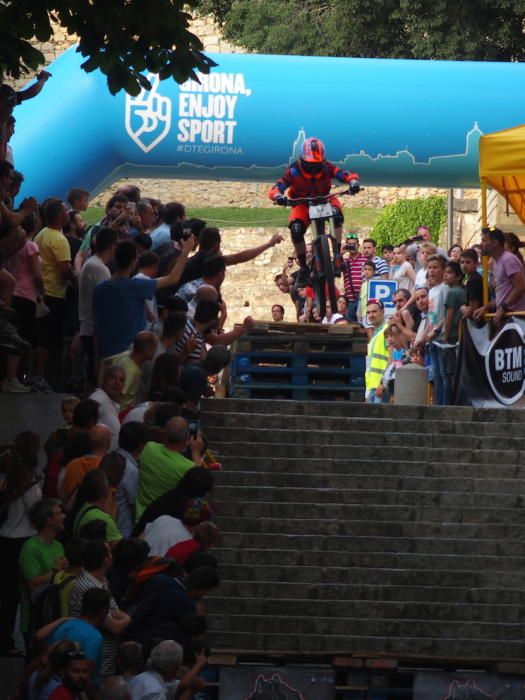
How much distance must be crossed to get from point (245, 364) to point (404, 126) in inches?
302

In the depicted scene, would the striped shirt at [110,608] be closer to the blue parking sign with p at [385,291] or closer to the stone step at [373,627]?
the stone step at [373,627]

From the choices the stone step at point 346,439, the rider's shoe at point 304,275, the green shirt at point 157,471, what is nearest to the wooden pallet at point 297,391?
the stone step at point 346,439

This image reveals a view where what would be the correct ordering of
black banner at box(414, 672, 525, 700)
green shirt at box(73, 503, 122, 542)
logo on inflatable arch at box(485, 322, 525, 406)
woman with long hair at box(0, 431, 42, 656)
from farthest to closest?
logo on inflatable arch at box(485, 322, 525, 406), black banner at box(414, 672, 525, 700), woman with long hair at box(0, 431, 42, 656), green shirt at box(73, 503, 122, 542)

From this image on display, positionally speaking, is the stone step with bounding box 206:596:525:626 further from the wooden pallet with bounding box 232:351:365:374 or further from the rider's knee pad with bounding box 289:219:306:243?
the rider's knee pad with bounding box 289:219:306:243

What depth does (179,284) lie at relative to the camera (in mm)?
14023

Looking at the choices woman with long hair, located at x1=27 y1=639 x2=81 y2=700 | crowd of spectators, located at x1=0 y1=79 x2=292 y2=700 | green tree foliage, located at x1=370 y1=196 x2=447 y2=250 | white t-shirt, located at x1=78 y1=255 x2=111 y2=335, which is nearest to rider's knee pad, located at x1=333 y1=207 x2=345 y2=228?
crowd of spectators, located at x1=0 y1=79 x2=292 y2=700

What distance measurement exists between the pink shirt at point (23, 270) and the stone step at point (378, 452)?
1.82 metres

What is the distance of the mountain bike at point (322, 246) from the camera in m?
15.9

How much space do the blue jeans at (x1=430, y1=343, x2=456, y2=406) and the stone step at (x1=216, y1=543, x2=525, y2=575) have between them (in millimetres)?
4151

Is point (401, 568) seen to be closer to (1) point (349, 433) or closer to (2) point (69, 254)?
(1) point (349, 433)

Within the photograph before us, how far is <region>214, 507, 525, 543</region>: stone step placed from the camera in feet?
40.2

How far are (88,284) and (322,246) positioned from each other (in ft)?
11.9

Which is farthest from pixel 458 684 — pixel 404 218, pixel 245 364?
pixel 404 218

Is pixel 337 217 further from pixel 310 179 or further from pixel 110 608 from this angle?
pixel 110 608
